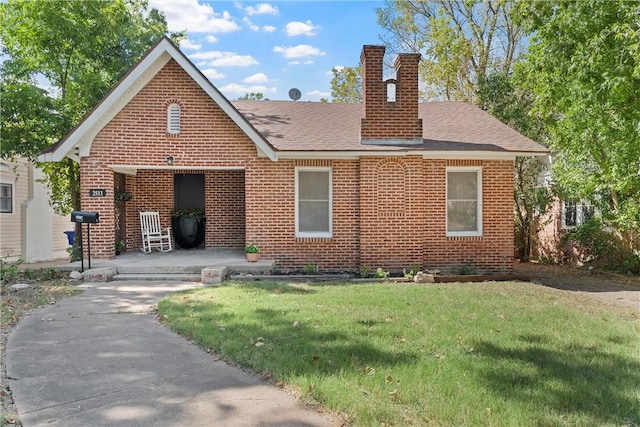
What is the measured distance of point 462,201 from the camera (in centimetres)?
1199

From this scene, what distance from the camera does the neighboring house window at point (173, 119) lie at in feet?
37.0

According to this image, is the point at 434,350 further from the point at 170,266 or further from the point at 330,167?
the point at 170,266

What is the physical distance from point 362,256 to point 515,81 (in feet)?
23.8

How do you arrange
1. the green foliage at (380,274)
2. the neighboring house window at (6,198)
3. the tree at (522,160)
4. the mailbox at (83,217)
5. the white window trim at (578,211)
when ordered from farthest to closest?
the neighboring house window at (6,198)
the tree at (522,160)
the white window trim at (578,211)
the green foliage at (380,274)
the mailbox at (83,217)

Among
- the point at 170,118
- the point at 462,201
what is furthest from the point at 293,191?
the point at 462,201

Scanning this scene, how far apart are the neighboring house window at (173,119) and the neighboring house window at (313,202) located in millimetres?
3148

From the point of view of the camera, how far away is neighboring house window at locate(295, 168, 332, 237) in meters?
11.8

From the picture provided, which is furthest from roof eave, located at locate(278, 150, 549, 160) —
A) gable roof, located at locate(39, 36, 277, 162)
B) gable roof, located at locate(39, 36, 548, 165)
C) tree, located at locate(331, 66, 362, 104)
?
tree, located at locate(331, 66, 362, 104)

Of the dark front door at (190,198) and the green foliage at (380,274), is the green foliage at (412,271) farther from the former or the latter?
the dark front door at (190,198)

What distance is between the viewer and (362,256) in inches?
451

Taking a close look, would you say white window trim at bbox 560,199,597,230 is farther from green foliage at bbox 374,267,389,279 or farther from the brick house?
green foliage at bbox 374,267,389,279

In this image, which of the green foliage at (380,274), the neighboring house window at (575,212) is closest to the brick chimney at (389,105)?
the green foliage at (380,274)

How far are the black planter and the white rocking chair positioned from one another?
258mm

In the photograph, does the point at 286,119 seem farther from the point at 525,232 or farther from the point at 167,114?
the point at 525,232
